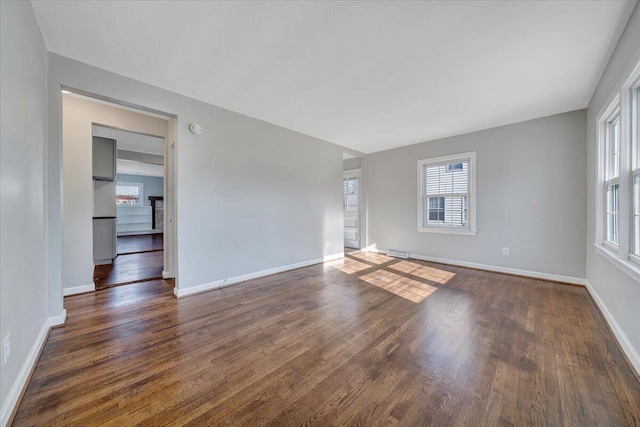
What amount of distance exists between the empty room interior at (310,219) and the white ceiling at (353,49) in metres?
0.02

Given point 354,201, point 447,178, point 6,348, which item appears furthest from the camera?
point 354,201

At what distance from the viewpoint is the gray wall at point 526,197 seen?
11.5ft

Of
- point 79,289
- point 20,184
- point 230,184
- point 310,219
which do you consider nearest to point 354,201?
point 310,219

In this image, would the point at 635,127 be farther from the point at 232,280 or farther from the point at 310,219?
the point at 232,280

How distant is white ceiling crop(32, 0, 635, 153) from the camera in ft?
5.76

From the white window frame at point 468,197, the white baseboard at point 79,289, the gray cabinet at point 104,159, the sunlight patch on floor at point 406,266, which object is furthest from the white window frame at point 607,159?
the gray cabinet at point 104,159

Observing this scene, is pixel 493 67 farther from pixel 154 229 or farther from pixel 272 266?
pixel 154 229

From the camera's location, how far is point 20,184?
1546 millimetres

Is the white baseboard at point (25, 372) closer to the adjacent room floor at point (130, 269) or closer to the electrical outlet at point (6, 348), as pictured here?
the electrical outlet at point (6, 348)

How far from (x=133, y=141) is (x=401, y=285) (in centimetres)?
602

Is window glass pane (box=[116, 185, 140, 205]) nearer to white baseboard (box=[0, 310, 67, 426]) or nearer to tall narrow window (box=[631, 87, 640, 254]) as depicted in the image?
white baseboard (box=[0, 310, 67, 426])

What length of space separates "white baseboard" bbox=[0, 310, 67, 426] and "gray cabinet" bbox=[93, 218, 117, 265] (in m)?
2.64

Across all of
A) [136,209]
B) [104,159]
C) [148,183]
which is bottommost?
[136,209]

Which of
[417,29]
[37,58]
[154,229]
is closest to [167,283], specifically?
[37,58]
